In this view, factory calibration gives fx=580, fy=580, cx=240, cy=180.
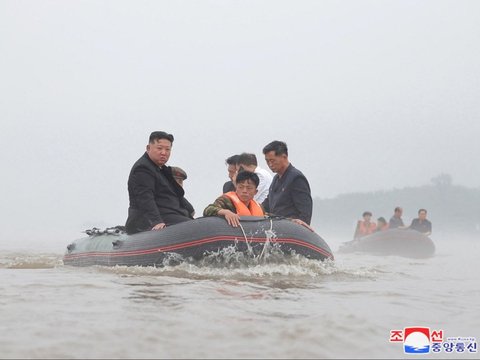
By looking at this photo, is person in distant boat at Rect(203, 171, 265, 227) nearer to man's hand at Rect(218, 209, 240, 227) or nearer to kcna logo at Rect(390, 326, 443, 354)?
man's hand at Rect(218, 209, 240, 227)

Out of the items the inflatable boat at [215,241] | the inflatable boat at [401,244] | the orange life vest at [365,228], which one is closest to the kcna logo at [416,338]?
the inflatable boat at [215,241]

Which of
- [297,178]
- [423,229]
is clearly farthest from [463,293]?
[423,229]

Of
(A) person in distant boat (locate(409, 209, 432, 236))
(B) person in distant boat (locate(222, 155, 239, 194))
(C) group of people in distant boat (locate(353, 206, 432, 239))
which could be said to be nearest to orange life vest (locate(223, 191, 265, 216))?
(B) person in distant boat (locate(222, 155, 239, 194))

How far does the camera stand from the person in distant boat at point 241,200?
6.60 metres

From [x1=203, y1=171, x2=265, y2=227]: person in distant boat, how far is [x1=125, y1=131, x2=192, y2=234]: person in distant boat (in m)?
0.67

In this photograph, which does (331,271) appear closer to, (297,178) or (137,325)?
(297,178)

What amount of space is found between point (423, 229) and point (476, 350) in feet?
55.2

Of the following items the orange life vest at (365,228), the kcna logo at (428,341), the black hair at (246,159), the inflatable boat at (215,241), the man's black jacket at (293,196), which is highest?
the orange life vest at (365,228)

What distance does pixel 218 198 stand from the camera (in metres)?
6.77

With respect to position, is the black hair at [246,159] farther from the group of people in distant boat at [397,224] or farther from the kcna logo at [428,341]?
the group of people in distant boat at [397,224]

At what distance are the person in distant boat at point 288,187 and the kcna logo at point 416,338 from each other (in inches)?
157

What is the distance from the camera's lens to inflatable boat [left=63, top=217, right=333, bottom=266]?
20.0ft

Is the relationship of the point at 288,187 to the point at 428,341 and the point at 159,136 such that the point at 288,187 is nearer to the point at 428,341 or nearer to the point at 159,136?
the point at 159,136

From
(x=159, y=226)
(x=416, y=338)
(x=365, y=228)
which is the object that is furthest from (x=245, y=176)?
(x=365, y=228)
